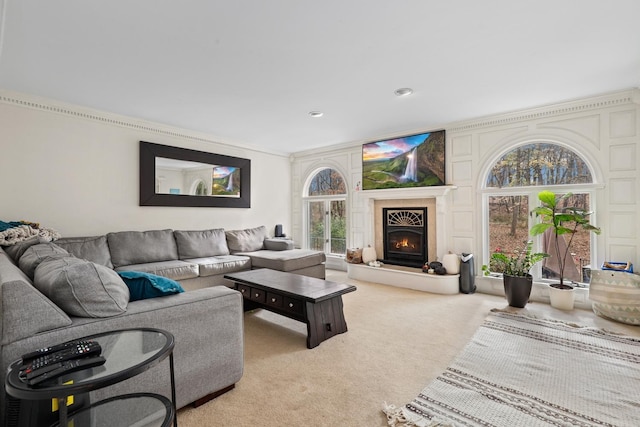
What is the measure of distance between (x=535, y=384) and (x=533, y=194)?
284 centimetres

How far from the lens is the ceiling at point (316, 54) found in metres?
2.05

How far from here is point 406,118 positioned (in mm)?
4371

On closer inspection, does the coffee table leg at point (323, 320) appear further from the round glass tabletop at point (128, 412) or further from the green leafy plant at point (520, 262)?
the green leafy plant at point (520, 262)

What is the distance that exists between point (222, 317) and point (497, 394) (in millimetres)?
1838

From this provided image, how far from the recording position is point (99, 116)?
4.02 meters

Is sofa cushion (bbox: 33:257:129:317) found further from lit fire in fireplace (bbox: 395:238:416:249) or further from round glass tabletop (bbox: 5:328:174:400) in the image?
lit fire in fireplace (bbox: 395:238:416:249)

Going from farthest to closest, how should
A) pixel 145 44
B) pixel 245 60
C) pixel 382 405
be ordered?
pixel 245 60
pixel 145 44
pixel 382 405

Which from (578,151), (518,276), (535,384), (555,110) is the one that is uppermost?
(555,110)

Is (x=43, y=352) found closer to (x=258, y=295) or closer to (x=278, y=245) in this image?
(x=258, y=295)

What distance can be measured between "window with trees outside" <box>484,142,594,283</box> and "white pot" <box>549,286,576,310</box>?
446mm

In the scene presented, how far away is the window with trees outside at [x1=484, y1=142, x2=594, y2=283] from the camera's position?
378 centimetres

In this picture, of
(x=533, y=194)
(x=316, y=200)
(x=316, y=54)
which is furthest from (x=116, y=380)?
(x=316, y=200)

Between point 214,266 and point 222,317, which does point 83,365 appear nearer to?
point 222,317

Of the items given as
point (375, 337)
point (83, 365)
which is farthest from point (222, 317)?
point (375, 337)
